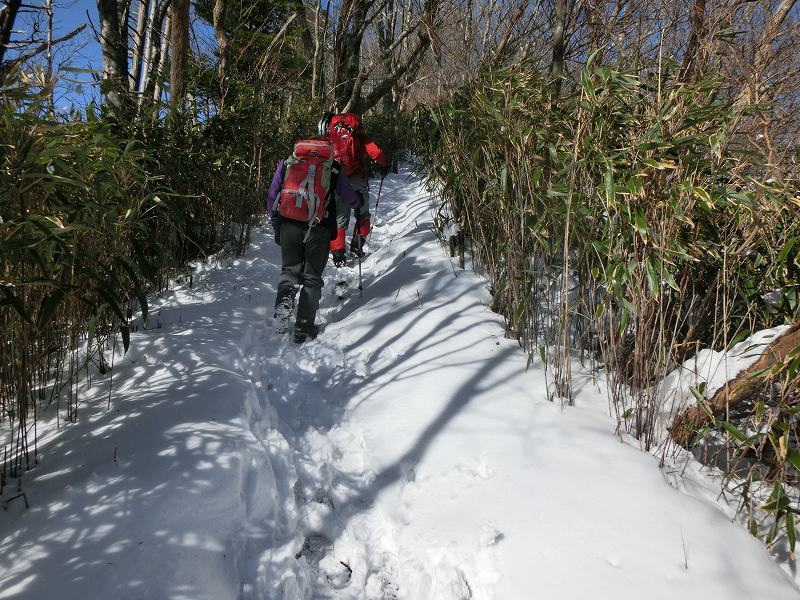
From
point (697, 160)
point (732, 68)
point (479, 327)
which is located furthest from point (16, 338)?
point (732, 68)

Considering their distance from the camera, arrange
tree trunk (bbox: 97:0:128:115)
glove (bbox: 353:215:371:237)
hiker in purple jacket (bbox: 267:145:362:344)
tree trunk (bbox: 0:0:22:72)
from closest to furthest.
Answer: tree trunk (bbox: 0:0:22:72), hiker in purple jacket (bbox: 267:145:362:344), tree trunk (bbox: 97:0:128:115), glove (bbox: 353:215:371:237)

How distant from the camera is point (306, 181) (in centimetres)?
339

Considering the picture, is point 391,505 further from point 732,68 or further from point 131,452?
point 732,68

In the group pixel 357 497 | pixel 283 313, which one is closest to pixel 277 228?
pixel 283 313

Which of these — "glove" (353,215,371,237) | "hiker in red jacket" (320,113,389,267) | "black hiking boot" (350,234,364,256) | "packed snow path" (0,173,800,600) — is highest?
"hiker in red jacket" (320,113,389,267)

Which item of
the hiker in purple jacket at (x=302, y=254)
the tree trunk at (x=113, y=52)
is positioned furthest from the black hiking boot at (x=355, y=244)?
the tree trunk at (x=113, y=52)

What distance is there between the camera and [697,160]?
189cm

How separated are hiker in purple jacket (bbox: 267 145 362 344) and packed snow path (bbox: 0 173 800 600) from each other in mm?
771

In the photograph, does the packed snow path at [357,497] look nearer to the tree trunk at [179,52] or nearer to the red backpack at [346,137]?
the tree trunk at [179,52]

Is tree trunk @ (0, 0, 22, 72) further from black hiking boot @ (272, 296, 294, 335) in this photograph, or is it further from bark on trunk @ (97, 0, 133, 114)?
black hiking boot @ (272, 296, 294, 335)

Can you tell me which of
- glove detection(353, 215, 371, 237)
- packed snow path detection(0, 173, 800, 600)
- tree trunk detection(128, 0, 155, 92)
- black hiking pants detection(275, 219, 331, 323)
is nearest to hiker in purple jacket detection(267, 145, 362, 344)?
black hiking pants detection(275, 219, 331, 323)

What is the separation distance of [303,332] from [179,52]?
2878 mm

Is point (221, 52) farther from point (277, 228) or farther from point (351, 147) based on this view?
point (277, 228)

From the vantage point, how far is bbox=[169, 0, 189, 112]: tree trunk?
418 centimetres
